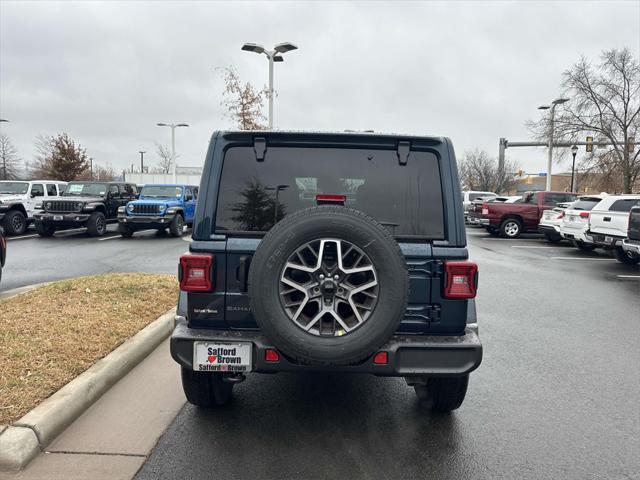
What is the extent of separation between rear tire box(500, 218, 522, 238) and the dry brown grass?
573 inches

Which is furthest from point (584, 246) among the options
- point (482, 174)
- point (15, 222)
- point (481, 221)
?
point (482, 174)

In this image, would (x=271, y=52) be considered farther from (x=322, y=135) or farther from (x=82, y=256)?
(x=322, y=135)

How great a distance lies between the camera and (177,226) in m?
16.8

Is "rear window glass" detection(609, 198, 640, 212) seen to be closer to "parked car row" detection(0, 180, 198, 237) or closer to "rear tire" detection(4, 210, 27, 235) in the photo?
"parked car row" detection(0, 180, 198, 237)

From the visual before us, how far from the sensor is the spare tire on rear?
2691mm

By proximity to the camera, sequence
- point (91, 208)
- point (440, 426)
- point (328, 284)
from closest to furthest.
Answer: point (328, 284), point (440, 426), point (91, 208)

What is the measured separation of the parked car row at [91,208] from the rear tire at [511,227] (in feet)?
37.1

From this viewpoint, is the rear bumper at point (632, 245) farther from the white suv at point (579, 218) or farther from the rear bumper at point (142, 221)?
the rear bumper at point (142, 221)

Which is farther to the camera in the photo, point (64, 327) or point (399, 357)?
point (64, 327)

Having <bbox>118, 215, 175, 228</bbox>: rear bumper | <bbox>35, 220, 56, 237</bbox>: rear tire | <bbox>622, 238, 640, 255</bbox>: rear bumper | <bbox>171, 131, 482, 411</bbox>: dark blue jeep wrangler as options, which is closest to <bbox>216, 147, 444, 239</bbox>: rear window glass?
<bbox>171, 131, 482, 411</bbox>: dark blue jeep wrangler

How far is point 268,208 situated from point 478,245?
14158 mm

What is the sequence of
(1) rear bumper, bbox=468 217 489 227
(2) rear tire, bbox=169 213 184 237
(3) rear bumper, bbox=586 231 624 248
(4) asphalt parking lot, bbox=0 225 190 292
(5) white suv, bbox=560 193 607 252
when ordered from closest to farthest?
(4) asphalt parking lot, bbox=0 225 190 292 < (3) rear bumper, bbox=586 231 624 248 < (5) white suv, bbox=560 193 607 252 < (2) rear tire, bbox=169 213 184 237 < (1) rear bumper, bbox=468 217 489 227

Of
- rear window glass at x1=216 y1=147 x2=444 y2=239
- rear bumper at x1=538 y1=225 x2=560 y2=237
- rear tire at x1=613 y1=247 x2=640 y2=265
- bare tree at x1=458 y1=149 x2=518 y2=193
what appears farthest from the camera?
bare tree at x1=458 y1=149 x2=518 y2=193

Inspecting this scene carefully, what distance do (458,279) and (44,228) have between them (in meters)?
16.2
